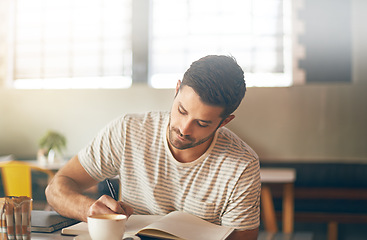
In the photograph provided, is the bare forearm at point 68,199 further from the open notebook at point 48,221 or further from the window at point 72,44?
the window at point 72,44

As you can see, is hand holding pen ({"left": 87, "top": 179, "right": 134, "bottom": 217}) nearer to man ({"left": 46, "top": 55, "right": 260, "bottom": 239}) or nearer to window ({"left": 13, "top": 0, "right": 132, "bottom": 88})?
man ({"left": 46, "top": 55, "right": 260, "bottom": 239})

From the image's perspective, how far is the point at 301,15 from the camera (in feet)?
15.5

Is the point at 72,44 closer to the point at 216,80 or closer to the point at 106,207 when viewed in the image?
the point at 216,80

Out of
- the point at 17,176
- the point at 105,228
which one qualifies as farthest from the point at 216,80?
the point at 17,176

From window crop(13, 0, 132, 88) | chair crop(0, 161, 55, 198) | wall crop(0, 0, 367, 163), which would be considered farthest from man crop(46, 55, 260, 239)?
window crop(13, 0, 132, 88)

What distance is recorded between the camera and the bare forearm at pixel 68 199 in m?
1.45

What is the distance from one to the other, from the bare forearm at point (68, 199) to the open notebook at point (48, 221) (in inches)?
1.1

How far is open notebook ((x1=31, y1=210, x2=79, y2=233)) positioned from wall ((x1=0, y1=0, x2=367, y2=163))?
349 centimetres

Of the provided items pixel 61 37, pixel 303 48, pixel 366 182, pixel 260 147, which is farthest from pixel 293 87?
pixel 61 37

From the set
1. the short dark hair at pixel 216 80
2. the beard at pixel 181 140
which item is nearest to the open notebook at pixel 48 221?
the beard at pixel 181 140

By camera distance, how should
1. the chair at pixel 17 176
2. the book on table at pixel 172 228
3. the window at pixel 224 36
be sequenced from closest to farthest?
the book on table at pixel 172 228 < the chair at pixel 17 176 < the window at pixel 224 36

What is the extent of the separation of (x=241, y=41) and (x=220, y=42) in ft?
0.77

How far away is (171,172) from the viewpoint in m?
1.61

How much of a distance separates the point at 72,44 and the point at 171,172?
4.02 metres
